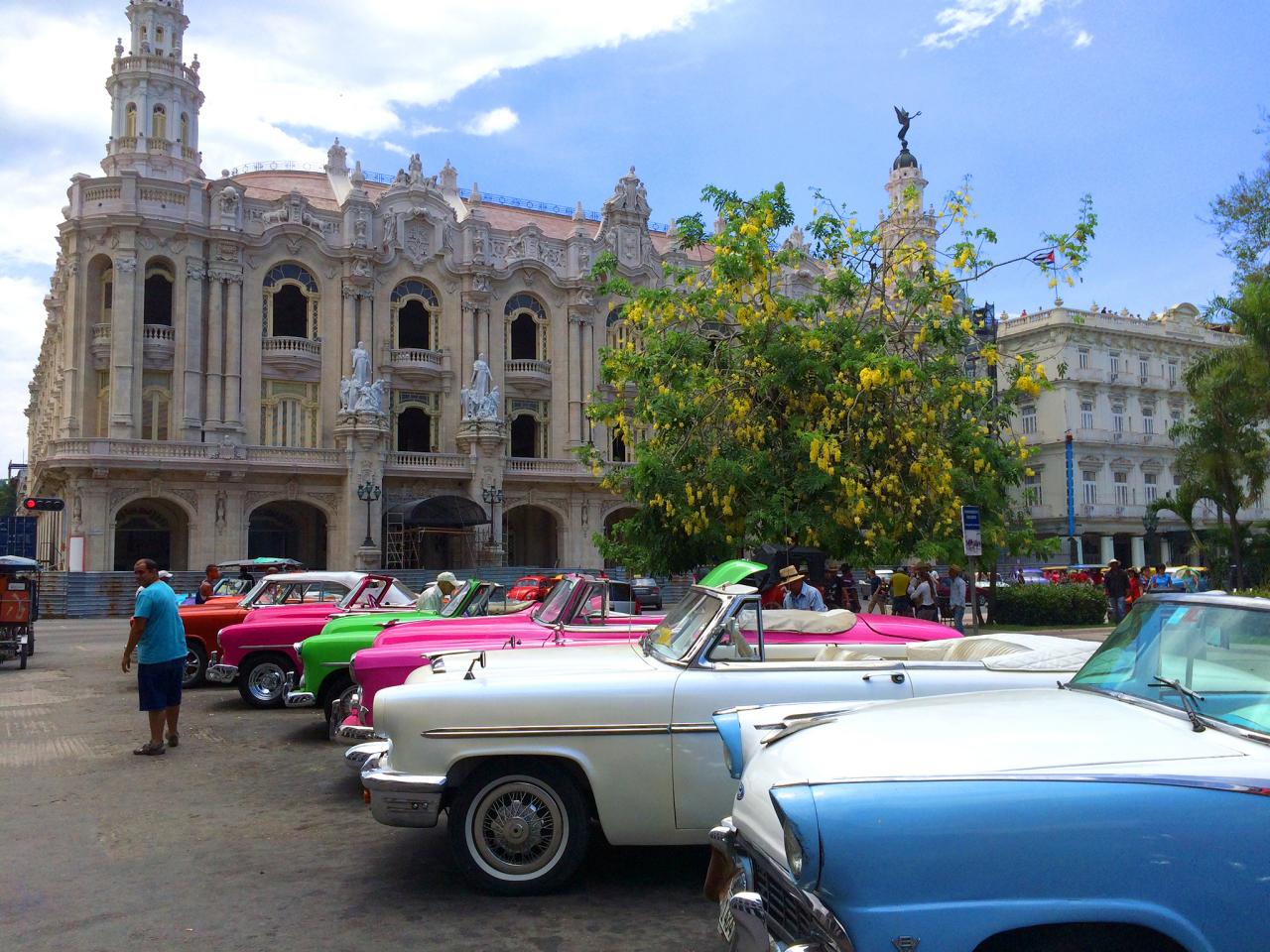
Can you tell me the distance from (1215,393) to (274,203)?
32.5 m

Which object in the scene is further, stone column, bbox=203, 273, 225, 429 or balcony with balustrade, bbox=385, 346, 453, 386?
balcony with balustrade, bbox=385, 346, 453, 386

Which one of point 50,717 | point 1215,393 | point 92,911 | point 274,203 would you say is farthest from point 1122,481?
point 92,911

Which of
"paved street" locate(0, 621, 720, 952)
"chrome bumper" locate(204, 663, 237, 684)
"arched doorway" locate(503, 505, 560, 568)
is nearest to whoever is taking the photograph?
"paved street" locate(0, 621, 720, 952)

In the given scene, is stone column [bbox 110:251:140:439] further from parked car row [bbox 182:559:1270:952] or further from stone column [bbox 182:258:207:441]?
parked car row [bbox 182:559:1270:952]

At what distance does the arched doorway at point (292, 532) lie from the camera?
40219 millimetres

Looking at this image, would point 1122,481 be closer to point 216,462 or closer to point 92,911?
point 216,462

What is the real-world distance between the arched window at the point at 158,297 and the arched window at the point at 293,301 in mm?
3451

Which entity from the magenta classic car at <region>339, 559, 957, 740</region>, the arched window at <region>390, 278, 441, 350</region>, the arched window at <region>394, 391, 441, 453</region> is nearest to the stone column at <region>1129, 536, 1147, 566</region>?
the arched window at <region>394, 391, 441, 453</region>

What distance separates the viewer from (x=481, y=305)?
4234 centimetres

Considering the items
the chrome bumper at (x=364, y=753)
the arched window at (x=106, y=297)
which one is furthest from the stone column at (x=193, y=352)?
the chrome bumper at (x=364, y=753)

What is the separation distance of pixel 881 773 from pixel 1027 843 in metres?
0.43

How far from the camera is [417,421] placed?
4234 centimetres

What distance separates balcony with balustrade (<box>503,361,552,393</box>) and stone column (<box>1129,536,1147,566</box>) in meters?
32.8

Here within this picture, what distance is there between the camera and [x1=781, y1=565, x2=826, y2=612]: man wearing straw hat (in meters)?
11.5
